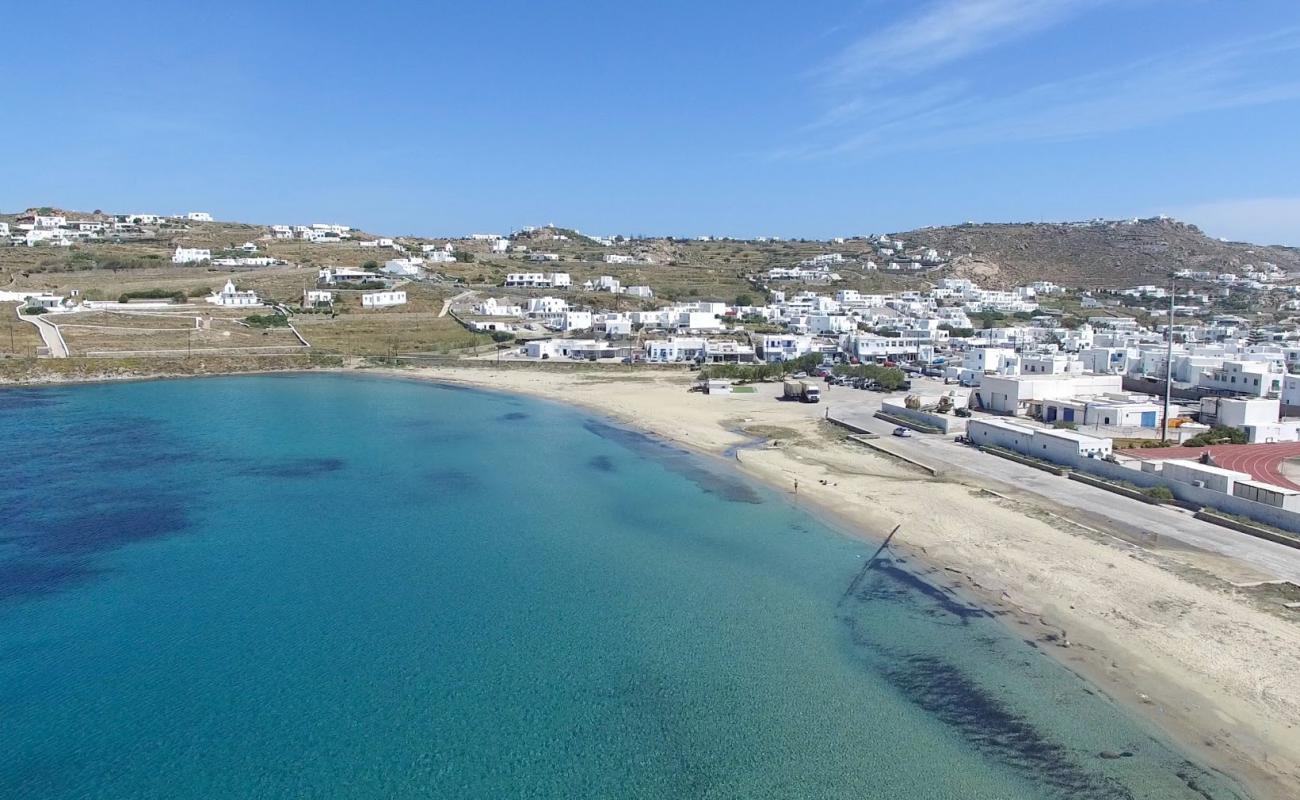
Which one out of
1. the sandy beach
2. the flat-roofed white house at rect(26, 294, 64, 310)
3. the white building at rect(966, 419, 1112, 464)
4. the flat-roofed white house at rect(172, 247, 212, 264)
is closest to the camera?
the sandy beach

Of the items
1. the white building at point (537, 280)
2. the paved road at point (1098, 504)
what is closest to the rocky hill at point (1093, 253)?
the white building at point (537, 280)

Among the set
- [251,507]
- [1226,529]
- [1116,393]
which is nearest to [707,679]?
[1226,529]

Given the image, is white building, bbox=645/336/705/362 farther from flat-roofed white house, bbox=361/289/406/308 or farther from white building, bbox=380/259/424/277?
white building, bbox=380/259/424/277

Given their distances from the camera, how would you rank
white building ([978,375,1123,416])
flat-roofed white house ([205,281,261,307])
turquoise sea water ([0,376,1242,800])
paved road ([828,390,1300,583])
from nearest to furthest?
1. turquoise sea water ([0,376,1242,800])
2. paved road ([828,390,1300,583])
3. white building ([978,375,1123,416])
4. flat-roofed white house ([205,281,261,307])

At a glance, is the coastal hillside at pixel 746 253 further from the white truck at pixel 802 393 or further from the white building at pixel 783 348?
the white truck at pixel 802 393

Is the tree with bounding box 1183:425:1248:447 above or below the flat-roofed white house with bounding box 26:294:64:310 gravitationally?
below

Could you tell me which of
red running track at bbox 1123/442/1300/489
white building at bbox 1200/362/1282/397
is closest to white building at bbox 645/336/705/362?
white building at bbox 1200/362/1282/397
